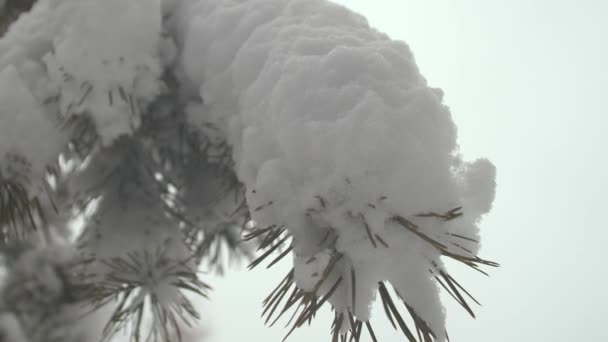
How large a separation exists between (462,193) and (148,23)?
646mm

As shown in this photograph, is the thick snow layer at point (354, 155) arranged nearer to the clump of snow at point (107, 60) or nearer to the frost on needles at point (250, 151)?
the frost on needles at point (250, 151)

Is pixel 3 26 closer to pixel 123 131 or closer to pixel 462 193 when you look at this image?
pixel 123 131

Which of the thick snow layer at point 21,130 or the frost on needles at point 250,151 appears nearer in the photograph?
the frost on needles at point 250,151

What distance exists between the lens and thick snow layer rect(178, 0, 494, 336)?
541mm

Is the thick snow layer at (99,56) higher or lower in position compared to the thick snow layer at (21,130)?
higher

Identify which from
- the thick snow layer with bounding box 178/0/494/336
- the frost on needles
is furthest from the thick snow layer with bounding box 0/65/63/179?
the thick snow layer with bounding box 178/0/494/336

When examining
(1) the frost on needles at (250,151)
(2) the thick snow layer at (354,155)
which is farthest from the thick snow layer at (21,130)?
(2) the thick snow layer at (354,155)

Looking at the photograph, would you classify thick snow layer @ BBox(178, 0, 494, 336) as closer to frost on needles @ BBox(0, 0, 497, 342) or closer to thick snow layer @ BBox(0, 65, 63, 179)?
frost on needles @ BBox(0, 0, 497, 342)

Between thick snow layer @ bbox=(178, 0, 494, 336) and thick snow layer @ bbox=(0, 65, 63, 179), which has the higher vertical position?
thick snow layer @ bbox=(178, 0, 494, 336)

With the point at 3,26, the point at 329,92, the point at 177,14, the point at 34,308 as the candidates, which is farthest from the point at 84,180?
the point at 34,308

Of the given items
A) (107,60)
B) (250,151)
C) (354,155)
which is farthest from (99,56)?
(354,155)

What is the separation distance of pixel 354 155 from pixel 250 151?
18 cm

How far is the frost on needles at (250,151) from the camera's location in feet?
1.80

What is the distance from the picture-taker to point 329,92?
61 cm
